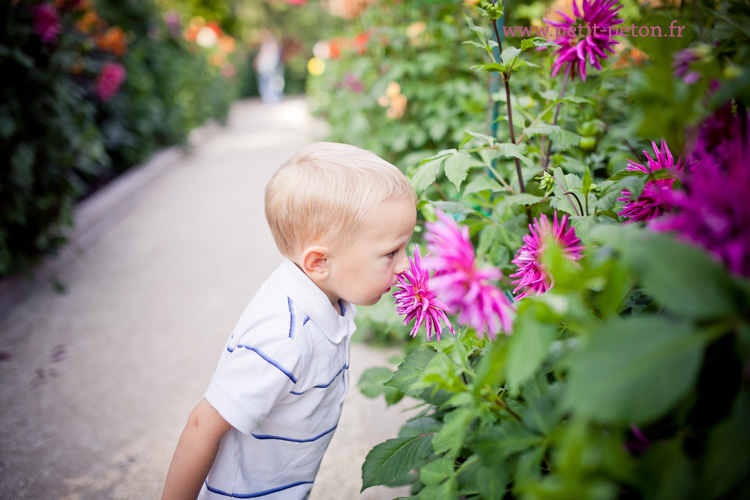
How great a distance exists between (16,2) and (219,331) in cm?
222

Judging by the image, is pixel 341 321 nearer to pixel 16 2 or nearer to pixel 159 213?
pixel 16 2

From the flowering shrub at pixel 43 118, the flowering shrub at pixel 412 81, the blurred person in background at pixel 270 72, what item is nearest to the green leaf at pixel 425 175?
the flowering shrub at pixel 412 81

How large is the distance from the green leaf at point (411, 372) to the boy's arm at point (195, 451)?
0.39m

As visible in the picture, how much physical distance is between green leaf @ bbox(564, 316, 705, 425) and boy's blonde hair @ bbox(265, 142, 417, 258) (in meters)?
0.65

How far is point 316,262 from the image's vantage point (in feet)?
3.47

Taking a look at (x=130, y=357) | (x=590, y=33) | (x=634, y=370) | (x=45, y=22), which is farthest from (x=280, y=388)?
(x=45, y=22)

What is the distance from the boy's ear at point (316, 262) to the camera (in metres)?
1.02

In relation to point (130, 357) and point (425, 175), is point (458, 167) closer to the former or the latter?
point (425, 175)

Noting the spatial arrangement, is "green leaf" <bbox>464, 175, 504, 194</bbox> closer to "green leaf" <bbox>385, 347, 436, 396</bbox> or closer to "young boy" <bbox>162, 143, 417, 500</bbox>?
"young boy" <bbox>162, 143, 417, 500</bbox>

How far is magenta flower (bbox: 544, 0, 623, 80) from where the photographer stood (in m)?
0.95

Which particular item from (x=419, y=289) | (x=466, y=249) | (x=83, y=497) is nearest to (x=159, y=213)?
(x=83, y=497)

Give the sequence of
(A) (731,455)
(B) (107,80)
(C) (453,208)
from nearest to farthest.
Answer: (A) (731,455) → (C) (453,208) → (B) (107,80)

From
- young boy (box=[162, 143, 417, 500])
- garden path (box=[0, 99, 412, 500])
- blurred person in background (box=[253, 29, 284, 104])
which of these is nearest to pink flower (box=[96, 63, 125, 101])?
garden path (box=[0, 99, 412, 500])

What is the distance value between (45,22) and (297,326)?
280cm
